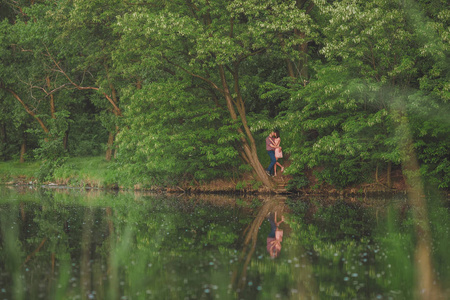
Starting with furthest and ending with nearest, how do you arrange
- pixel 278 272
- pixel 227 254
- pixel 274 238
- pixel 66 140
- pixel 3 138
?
pixel 3 138 < pixel 66 140 < pixel 274 238 < pixel 227 254 < pixel 278 272

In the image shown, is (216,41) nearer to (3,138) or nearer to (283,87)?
(283,87)

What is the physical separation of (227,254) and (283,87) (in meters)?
16.1

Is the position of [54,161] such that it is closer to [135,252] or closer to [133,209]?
[133,209]

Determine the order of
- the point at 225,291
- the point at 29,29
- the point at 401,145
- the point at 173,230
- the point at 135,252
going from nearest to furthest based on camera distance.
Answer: the point at 225,291 → the point at 135,252 → the point at 173,230 → the point at 401,145 → the point at 29,29

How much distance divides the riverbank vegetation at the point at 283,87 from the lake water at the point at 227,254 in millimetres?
4279

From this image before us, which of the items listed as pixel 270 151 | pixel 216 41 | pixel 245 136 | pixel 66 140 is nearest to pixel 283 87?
pixel 245 136

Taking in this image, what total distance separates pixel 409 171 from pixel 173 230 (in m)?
12.6

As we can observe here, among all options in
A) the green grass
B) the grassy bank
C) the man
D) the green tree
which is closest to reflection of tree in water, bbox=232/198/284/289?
the man

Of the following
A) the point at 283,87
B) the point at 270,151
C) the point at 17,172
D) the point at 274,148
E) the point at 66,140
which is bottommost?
the point at 17,172

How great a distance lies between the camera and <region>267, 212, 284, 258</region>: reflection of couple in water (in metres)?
11.6

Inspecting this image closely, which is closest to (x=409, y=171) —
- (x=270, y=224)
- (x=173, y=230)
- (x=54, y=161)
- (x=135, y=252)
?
(x=270, y=224)

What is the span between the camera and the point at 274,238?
13.4 meters

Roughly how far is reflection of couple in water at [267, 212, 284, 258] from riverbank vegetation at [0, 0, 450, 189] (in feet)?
25.9

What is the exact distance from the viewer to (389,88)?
79.9 feet
